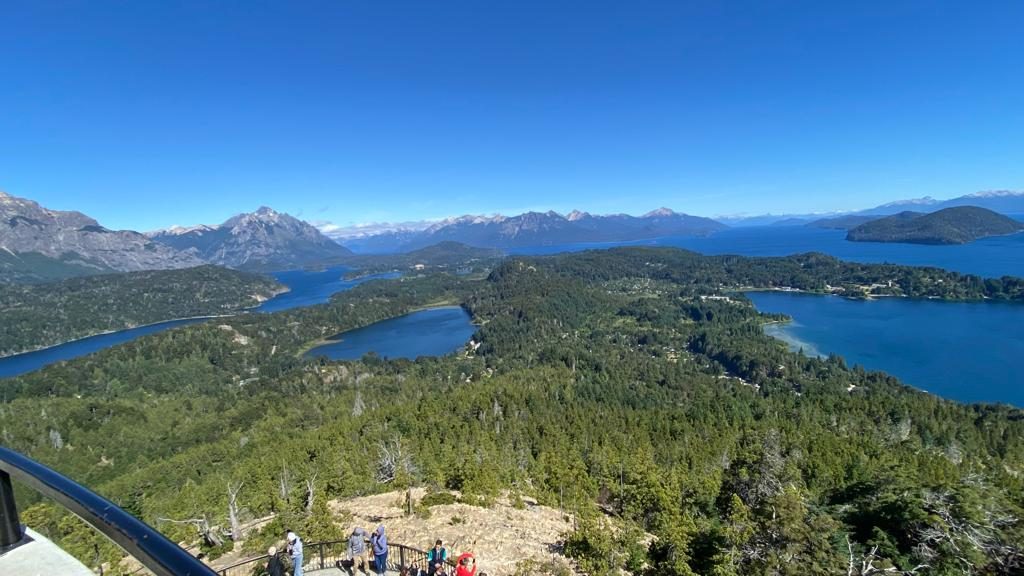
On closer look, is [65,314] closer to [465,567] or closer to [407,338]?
[407,338]

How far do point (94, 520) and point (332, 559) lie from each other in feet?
48.4

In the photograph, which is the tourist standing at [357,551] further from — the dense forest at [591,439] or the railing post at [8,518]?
the railing post at [8,518]

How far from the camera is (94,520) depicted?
2.16 meters

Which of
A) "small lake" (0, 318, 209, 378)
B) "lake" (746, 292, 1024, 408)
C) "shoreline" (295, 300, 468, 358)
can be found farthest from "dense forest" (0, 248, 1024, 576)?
"small lake" (0, 318, 209, 378)

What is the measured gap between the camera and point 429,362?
101625 mm

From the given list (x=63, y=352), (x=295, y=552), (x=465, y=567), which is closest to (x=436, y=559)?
(x=465, y=567)

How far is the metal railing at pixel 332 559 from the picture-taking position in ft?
41.7

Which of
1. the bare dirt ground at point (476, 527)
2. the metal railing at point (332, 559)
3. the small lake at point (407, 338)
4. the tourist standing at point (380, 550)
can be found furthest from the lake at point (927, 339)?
the tourist standing at point (380, 550)

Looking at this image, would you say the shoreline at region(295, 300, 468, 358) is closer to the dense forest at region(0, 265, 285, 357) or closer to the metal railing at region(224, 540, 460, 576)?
the dense forest at region(0, 265, 285, 357)

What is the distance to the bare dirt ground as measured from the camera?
55.1ft

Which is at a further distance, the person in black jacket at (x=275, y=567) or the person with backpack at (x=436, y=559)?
the person in black jacket at (x=275, y=567)

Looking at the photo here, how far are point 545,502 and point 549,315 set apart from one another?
122989 millimetres

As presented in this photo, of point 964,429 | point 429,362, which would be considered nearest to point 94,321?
point 429,362

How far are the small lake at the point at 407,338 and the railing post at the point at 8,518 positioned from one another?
114342mm
